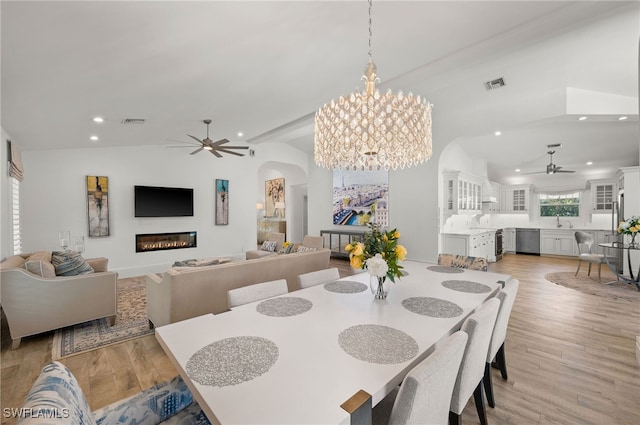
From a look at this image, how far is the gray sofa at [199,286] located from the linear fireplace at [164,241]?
2.99m

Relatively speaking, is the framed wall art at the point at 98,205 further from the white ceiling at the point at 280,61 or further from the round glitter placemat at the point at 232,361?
the round glitter placemat at the point at 232,361

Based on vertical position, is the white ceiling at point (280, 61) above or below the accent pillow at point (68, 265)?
above

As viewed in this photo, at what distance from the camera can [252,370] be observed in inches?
41.0

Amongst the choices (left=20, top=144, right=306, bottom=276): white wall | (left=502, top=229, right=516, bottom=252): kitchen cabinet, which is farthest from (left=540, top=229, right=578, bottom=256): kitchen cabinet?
(left=20, top=144, right=306, bottom=276): white wall

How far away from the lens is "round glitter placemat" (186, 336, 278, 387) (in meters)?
1.00

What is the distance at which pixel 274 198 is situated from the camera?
33.0 ft

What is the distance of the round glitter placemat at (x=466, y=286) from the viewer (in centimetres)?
206

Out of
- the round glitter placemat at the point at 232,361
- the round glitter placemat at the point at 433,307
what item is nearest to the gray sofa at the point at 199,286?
the round glitter placemat at the point at 232,361

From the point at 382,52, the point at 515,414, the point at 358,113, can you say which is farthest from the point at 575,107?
the point at 515,414

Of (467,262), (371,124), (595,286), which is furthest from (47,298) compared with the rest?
(595,286)

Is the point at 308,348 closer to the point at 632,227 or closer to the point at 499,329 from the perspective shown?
the point at 499,329

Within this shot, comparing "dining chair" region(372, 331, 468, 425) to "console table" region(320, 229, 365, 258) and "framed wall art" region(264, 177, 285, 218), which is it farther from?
"framed wall art" region(264, 177, 285, 218)

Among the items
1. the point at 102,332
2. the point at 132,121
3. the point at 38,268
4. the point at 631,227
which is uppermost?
the point at 132,121

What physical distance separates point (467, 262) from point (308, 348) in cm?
246
